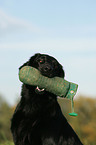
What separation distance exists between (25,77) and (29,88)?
325mm

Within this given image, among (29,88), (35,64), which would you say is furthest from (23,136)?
(35,64)

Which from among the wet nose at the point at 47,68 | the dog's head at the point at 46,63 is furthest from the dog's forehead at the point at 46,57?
the wet nose at the point at 47,68

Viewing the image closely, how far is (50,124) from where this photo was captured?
4.59 m

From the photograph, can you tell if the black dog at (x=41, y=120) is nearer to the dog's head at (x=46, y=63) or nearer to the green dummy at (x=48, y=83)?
the dog's head at (x=46, y=63)

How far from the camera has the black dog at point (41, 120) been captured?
4523 mm

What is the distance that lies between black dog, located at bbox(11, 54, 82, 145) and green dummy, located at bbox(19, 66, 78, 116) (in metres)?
0.12

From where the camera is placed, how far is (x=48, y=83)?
4.67 metres

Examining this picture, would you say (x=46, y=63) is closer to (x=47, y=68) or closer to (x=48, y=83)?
(x=47, y=68)

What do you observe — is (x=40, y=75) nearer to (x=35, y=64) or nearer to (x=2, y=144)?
(x=35, y=64)

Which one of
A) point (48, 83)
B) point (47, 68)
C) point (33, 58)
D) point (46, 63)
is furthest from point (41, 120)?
point (33, 58)

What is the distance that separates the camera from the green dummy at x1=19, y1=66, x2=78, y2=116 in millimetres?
4629

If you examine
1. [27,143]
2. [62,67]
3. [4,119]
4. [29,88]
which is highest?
[62,67]

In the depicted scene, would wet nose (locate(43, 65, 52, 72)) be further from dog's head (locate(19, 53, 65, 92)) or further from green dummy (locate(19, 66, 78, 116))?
green dummy (locate(19, 66, 78, 116))

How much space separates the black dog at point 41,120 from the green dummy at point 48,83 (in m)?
0.12
